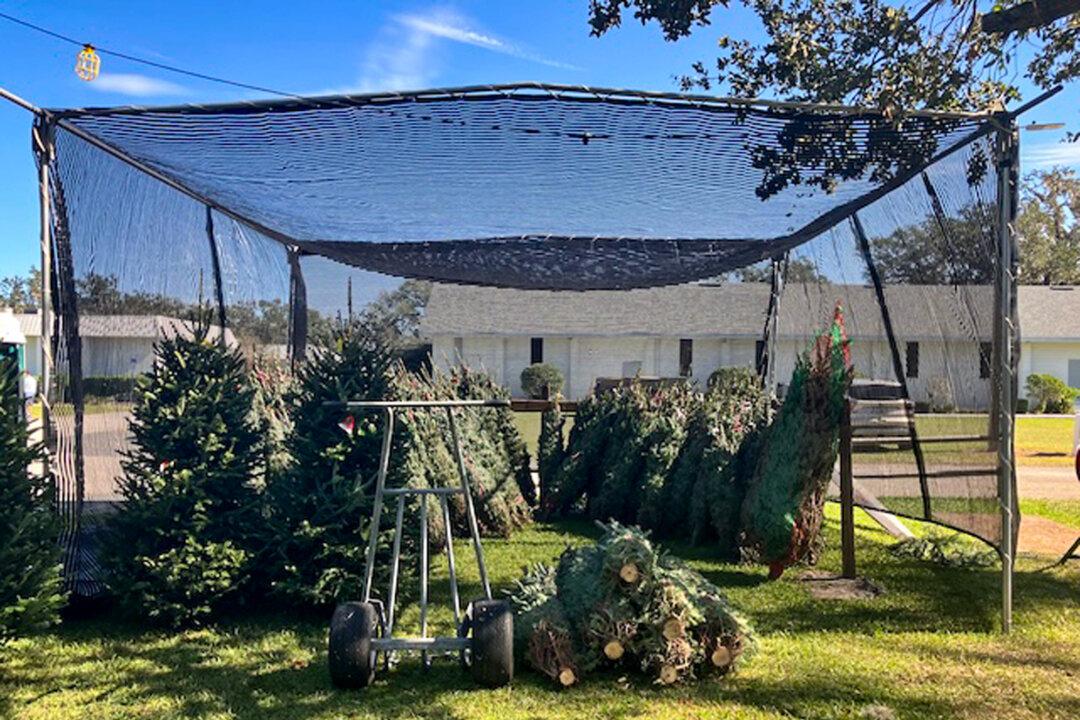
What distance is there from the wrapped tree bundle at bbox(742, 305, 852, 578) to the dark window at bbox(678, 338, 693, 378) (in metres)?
5.76

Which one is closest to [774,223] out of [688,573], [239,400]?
[688,573]

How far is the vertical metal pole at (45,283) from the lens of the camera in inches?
186

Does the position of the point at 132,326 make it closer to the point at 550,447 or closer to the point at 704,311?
the point at 550,447

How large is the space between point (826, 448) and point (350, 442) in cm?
328

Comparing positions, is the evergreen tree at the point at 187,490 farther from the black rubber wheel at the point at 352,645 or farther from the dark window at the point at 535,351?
the dark window at the point at 535,351

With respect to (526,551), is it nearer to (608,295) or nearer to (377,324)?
(377,324)

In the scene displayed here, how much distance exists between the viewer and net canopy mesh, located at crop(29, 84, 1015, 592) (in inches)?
173

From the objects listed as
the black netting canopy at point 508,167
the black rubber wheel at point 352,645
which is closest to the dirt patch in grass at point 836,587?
the black netting canopy at point 508,167

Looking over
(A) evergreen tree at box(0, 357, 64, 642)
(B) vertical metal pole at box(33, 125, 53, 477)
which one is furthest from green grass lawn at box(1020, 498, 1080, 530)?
(B) vertical metal pole at box(33, 125, 53, 477)

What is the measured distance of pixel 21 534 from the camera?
4.04 meters

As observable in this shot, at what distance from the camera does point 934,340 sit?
5992mm

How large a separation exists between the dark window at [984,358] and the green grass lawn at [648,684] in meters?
1.48

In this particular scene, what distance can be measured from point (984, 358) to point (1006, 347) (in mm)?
345

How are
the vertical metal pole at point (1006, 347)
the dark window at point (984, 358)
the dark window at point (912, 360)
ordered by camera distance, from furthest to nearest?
the dark window at point (912, 360) → the dark window at point (984, 358) → the vertical metal pole at point (1006, 347)
